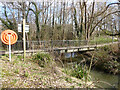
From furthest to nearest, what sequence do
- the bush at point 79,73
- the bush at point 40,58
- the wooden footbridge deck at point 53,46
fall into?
the wooden footbridge deck at point 53,46
the bush at point 40,58
the bush at point 79,73

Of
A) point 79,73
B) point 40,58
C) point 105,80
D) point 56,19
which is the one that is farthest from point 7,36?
point 56,19

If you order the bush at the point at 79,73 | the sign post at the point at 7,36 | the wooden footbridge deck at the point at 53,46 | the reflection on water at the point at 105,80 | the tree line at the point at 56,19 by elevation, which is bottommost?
the reflection on water at the point at 105,80

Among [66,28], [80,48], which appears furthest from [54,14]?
[80,48]

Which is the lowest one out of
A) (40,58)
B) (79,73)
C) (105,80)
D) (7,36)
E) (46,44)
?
(105,80)

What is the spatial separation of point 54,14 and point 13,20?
6265mm

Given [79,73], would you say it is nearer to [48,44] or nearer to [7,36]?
[7,36]

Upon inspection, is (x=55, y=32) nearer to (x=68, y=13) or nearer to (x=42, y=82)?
(x=68, y=13)

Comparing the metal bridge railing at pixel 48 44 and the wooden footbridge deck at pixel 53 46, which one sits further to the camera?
the metal bridge railing at pixel 48 44

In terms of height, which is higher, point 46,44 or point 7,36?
point 7,36

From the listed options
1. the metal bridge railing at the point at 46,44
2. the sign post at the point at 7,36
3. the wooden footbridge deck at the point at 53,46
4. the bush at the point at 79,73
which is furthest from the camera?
the metal bridge railing at the point at 46,44

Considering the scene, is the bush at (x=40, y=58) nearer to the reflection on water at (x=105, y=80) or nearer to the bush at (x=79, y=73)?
the bush at (x=79, y=73)

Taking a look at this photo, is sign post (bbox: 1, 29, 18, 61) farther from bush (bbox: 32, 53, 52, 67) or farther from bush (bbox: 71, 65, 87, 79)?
bush (bbox: 71, 65, 87, 79)

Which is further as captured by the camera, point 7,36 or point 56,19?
point 56,19

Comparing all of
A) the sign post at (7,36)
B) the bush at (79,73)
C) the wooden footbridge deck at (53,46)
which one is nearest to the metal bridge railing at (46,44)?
the wooden footbridge deck at (53,46)
